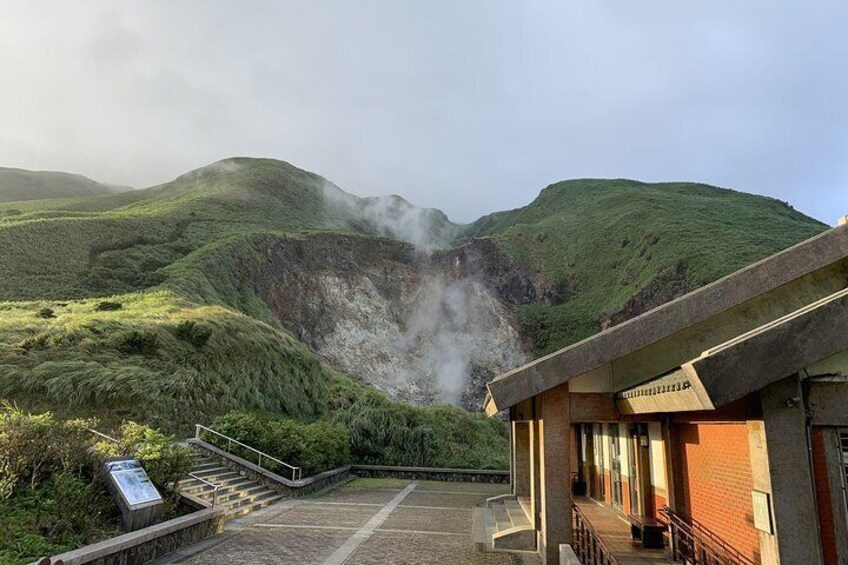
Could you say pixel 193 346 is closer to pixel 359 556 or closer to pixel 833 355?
pixel 359 556

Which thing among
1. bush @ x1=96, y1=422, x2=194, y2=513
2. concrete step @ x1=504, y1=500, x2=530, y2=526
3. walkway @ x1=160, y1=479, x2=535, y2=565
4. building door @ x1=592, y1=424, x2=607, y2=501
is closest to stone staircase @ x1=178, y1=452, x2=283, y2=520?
walkway @ x1=160, y1=479, x2=535, y2=565

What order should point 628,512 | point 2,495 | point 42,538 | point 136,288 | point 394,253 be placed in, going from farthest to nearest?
point 394,253
point 136,288
point 628,512
point 2,495
point 42,538

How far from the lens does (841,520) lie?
3812mm

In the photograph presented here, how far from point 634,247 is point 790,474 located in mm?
59142

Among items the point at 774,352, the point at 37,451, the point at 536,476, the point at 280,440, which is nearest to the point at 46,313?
the point at 280,440

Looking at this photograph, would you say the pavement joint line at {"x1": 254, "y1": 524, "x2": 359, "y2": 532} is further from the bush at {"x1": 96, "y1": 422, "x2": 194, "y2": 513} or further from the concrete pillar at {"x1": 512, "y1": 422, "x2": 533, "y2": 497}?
the concrete pillar at {"x1": 512, "y1": 422, "x2": 533, "y2": 497}

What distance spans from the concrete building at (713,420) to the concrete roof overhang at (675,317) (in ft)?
0.05

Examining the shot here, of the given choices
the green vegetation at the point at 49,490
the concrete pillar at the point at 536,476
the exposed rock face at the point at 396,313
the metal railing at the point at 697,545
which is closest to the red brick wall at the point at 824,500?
the metal railing at the point at 697,545

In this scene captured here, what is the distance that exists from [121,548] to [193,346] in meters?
13.7

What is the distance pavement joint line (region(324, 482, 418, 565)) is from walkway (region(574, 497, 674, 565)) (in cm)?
419

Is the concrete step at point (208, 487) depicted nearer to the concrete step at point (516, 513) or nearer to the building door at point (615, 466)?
the concrete step at point (516, 513)

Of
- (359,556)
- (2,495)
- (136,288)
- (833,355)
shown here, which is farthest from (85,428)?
(136,288)

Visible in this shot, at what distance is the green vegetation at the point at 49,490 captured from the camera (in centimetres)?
708

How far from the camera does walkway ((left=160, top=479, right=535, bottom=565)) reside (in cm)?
864
